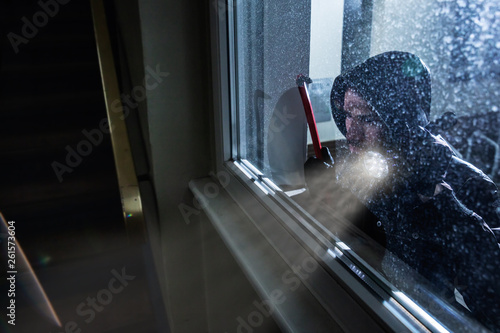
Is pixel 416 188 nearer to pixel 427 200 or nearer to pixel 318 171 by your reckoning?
pixel 427 200

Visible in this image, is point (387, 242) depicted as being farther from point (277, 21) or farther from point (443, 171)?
point (277, 21)

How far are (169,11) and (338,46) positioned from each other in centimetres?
52

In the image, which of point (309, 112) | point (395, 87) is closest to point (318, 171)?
point (309, 112)

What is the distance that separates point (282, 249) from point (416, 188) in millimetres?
240

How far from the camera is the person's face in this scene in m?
0.46

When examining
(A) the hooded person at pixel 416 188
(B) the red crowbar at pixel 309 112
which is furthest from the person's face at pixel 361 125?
(B) the red crowbar at pixel 309 112

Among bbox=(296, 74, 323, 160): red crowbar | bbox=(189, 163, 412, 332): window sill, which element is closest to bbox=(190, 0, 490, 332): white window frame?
bbox=(189, 163, 412, 332): window sill

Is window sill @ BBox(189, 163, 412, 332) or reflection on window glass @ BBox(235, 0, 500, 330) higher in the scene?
reflection on window glass @ BBox(235, 0, 500, 330)

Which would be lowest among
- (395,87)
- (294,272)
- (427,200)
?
(294,272)

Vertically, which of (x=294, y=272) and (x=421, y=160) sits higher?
(x=421, y=160)

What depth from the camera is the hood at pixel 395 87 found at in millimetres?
391

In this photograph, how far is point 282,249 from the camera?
586 millimetres

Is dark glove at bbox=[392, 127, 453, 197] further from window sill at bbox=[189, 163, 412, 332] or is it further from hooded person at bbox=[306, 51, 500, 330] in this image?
window sill at bbox=[189, 163, 412, 332]

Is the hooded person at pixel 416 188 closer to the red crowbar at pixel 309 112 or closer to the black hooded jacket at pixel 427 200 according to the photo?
the black hooded jacket at pixel 427 200
